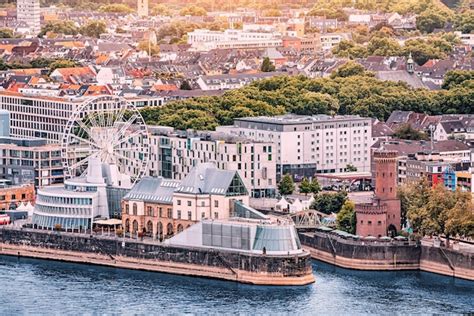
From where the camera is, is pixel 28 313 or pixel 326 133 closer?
pixel 28 313

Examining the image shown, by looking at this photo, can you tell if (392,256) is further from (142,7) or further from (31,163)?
(142,7)

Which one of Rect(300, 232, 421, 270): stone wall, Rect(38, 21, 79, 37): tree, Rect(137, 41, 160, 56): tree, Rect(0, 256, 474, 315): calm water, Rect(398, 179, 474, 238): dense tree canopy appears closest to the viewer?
Rect(0, 256, 474, 315): calm water

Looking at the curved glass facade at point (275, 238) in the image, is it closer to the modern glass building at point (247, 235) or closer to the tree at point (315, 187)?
the modern glass building at point (247, 235)

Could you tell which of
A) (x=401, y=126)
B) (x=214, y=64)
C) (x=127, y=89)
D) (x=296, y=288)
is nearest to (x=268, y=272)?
(x=296, y=288)

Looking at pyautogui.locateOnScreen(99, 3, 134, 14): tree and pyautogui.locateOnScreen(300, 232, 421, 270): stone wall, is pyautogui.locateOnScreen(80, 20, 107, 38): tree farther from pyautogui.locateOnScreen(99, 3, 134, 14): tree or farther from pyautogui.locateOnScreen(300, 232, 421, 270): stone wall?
pyautogui.locateOnScreen(300, 232, 421, 270): stone wall

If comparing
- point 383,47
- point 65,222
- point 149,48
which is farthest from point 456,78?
point 65,222

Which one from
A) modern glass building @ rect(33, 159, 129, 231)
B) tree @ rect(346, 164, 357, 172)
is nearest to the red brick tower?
modern glass building @ rect(33, 159, 129, 231)

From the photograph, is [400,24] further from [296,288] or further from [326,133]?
[296,288]
